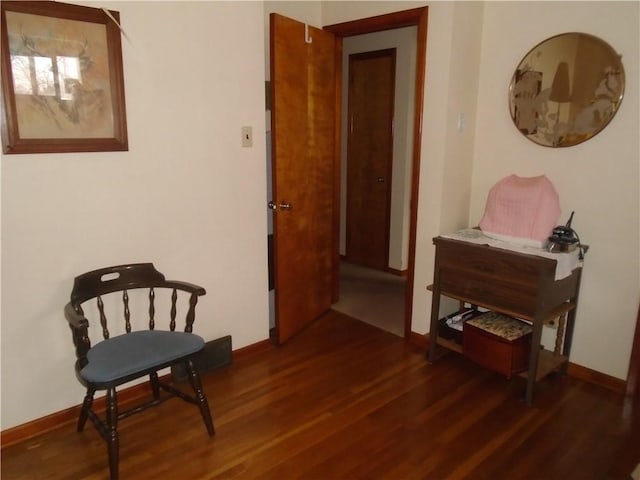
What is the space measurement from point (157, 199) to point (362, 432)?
1533 mm

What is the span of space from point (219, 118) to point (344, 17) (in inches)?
49.3

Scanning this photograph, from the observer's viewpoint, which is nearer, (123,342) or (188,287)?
(123,342)

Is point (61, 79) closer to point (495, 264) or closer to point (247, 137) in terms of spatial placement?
point (247, 137)

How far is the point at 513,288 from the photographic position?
243 cm

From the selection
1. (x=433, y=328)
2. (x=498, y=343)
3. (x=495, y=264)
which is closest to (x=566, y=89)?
(x=495, y=264)

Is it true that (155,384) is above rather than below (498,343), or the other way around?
below

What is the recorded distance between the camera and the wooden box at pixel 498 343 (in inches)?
99.2

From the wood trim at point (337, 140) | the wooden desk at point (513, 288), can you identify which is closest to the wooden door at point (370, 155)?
the wood trim at point (337, 140)

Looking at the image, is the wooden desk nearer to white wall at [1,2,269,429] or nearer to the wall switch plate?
white wall at [1,2,269,429]

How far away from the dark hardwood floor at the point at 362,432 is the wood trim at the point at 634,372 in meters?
0.07

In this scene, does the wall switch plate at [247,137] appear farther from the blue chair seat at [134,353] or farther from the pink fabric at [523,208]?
the pink fabric at [523,208]

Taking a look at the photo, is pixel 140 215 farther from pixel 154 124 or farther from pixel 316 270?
pixel 316 270

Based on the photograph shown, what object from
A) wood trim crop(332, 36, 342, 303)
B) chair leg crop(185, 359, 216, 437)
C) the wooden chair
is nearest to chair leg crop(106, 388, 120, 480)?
the wooden chair

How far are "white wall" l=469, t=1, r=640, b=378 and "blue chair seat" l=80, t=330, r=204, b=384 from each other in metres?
2.13
